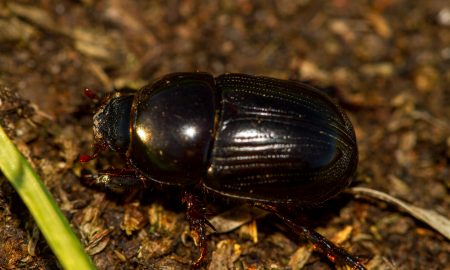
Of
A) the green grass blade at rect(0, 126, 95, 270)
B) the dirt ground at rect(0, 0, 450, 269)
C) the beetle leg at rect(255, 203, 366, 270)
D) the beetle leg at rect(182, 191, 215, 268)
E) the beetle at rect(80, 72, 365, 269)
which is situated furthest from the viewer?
the dirt ground at rect(0, 0, 450, 269)

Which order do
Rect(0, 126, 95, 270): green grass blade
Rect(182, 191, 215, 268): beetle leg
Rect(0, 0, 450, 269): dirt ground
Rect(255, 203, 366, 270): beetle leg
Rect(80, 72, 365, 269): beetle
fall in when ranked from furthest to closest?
Rect(0, 0, 450, 269): dirt ground → Rect(255, 203, 366, 270): beetle leg → Rect(182, 191, 215, 268): beetle leg → Rect(80, 72, 365, 269): beetle → Rect(0, 126, 95, 270): green grass blade

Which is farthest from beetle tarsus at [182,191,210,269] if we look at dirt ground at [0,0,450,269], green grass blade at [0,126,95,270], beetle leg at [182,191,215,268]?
green grass blade at [0,126,95,270]

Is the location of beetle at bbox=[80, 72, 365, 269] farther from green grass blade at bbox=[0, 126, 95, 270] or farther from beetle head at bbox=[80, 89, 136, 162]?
green grass blade at bbox=[0, 126, 95, 270]

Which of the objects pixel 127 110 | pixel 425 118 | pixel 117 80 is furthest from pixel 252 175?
pixel 425 118

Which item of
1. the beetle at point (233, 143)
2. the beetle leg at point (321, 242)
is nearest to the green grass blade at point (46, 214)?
the beetle at point (233, 143)

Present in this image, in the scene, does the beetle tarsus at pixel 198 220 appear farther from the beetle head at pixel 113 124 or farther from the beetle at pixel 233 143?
the beetle head at pixel 113 124
